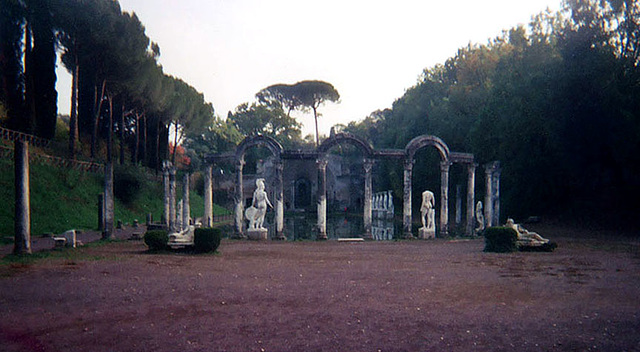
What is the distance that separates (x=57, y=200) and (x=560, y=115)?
2775 centimetres

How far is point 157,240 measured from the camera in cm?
1335

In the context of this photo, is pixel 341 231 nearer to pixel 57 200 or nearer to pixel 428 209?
pixel 428 209

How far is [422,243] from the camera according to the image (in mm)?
17203

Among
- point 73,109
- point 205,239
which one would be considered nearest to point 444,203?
point 205,239

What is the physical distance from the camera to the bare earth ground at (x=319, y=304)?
17.2ft

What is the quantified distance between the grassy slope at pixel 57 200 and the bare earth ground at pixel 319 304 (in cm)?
960

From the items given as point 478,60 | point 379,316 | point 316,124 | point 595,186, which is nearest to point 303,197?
point 316,124

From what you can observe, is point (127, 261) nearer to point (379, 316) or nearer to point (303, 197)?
point (379, 316)

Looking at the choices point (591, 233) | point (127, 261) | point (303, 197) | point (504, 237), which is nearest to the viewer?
point (127, 261)

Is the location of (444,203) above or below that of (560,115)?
below

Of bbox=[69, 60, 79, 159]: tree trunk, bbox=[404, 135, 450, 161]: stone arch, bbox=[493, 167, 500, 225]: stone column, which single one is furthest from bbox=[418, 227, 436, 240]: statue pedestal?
bbox=[69, 60, 79, 159]: tree trunk

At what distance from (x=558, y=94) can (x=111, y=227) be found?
23.0 m

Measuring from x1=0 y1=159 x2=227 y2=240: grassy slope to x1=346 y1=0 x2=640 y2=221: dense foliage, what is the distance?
23684 mm

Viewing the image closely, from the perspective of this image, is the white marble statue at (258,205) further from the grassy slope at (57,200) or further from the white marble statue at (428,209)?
the grassy slope at (57,200)
